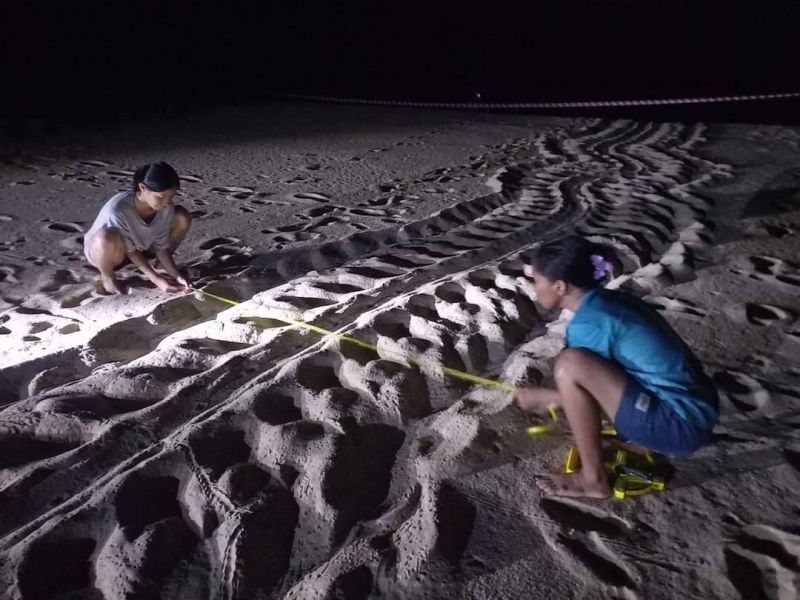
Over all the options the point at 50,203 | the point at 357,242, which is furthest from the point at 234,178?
the point at 357,242

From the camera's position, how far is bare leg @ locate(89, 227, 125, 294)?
3.17 m

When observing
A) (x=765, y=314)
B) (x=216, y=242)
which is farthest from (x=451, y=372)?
(x=216, y=242)

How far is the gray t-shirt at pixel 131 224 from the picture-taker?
3197 millimetres

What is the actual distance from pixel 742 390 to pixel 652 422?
0.79 m

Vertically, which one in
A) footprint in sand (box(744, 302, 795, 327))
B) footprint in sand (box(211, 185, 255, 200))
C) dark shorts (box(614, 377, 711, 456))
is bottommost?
footprint in sand (box(211, 185, 255, 200))

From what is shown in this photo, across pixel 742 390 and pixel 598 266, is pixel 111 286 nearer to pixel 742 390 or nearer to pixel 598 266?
pixel 598 266

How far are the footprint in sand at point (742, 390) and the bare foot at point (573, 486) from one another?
0.73 m

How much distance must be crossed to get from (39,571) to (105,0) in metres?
14.4

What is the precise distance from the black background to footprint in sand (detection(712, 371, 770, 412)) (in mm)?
6910

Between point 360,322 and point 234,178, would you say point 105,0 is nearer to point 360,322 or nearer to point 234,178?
point 234,178

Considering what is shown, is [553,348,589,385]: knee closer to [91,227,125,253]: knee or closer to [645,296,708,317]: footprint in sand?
[645,296,708,317]: footprint in sand

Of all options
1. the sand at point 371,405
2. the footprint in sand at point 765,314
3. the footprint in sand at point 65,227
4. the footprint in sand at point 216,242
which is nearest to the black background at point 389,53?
the footprint in sand at point 65,227

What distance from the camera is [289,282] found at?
11.0 ft

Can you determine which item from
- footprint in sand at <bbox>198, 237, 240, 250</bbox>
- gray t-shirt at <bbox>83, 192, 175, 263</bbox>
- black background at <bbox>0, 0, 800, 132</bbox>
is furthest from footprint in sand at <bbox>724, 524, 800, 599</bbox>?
black background at <bbox>0, 0, 800, 132</bbox>
